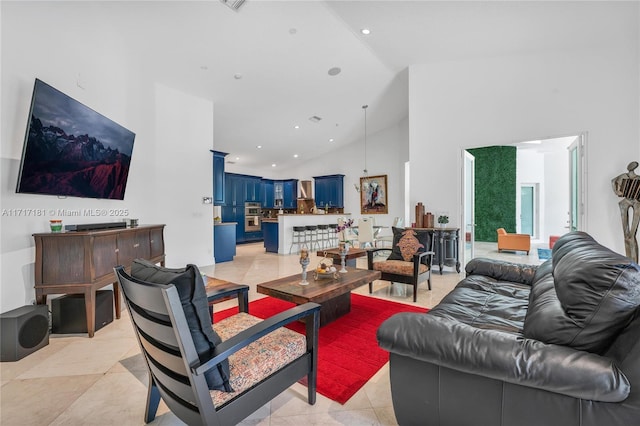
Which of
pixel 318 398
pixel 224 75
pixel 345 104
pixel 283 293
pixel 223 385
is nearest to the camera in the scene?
pixel 223 385

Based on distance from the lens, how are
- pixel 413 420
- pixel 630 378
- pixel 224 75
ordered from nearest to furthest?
pixel 630 378 → pixel 413 420 → pixel 224 75

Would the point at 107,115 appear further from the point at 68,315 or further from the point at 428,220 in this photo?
the point at 428,220

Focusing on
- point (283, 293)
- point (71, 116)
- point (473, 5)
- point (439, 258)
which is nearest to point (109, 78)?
point (71, 116)

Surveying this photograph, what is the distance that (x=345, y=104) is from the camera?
292 inches

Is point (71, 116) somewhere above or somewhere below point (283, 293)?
above

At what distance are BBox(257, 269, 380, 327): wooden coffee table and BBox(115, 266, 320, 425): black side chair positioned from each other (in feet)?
2.65

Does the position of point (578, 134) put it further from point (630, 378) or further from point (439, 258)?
point (630, 378)

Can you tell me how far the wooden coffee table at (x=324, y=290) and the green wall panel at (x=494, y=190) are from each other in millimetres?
8172

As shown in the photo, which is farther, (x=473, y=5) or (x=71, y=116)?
(x=473, y=5)

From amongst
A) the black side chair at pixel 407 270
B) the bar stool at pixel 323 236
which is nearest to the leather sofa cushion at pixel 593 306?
the black side chair at pixel 407 270

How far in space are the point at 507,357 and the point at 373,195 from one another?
883 cm

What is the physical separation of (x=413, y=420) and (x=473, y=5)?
4.67 meters

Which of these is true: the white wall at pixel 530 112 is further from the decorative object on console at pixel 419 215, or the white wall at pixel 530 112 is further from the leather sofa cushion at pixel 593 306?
the leather sofa cushion at pixel 593 306

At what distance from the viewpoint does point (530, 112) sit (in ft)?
15.9
